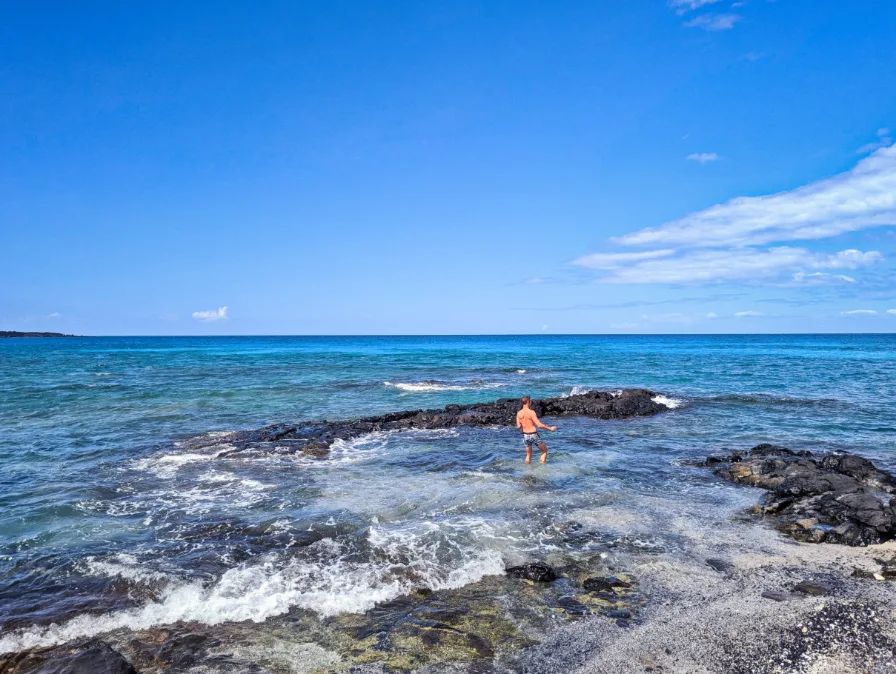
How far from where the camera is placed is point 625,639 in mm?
6230

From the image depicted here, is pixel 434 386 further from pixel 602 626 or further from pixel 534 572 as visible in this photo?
pixel 602 626

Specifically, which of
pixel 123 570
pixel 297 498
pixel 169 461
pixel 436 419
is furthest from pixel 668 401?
pixel 123 570

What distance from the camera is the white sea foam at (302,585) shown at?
6.89m

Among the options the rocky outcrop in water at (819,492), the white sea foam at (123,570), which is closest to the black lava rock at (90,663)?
the white sea foam at (123,570)

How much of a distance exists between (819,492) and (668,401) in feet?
50.2

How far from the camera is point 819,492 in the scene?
1173 centimetres

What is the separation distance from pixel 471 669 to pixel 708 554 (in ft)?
16.7

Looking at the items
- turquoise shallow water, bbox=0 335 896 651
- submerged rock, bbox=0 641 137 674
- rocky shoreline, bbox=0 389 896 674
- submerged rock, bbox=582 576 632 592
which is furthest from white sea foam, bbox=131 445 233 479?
submerged rock, bbox=582 576 632 592

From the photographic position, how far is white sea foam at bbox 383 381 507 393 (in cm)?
3406

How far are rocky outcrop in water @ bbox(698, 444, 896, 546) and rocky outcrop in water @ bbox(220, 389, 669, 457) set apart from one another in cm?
822

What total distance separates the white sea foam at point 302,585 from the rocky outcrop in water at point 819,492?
21.1ft

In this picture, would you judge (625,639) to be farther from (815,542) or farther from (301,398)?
(301,398)

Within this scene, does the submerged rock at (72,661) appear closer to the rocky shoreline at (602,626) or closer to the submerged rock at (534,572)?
the rocky shoreline at (602,626)

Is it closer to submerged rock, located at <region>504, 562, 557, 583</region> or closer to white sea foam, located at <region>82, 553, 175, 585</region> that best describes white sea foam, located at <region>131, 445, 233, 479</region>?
white sea foam, located at <region>82, 553, 175, 585</region>
